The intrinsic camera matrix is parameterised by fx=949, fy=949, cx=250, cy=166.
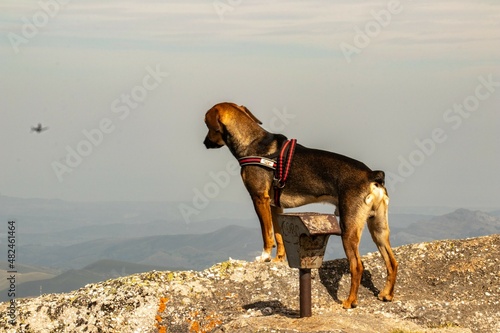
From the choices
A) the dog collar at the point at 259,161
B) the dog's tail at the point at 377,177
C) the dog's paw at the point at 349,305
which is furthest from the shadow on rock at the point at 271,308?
the dog's tail at the point at 377,177

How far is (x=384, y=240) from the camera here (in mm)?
19703

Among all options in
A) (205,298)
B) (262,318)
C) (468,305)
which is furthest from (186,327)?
(468,305)

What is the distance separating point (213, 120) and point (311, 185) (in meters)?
2.74

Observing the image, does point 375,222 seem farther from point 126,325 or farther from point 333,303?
point 126,325

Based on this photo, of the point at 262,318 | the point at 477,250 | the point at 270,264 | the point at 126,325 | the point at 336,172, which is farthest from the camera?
the point at 477,250

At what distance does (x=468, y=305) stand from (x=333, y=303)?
2.89 metres

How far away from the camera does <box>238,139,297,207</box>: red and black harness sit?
20031mm

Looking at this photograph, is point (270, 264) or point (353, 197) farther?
point (270, 264)

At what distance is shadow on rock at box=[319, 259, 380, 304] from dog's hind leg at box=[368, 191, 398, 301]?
69 cm

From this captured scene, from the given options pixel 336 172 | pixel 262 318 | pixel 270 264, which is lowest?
pixel 262 318

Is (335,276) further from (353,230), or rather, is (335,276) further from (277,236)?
(353,230)

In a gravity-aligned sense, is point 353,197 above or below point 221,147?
below

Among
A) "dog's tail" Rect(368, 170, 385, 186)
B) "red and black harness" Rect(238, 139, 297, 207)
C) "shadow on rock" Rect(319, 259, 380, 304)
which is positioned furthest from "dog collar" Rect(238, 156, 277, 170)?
"shadow on rock" Rect(319, 259, 380, 304)

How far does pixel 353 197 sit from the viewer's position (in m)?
18.7
